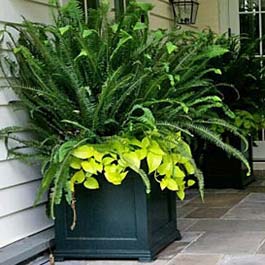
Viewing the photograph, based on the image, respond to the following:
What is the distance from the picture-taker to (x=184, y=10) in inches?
232

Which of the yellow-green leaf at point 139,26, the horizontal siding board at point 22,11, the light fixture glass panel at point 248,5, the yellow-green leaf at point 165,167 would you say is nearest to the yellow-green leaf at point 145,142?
the yellow-green leaf at point 165,167

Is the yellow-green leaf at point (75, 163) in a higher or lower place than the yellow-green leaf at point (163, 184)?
higher

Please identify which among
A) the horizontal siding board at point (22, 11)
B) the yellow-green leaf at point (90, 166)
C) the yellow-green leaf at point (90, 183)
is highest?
the horizontal siding board at point (22, 11)

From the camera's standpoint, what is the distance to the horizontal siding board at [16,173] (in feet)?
10.2

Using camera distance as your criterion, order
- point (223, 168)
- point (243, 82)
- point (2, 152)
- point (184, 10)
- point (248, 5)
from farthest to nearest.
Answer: point (248, 5)
point (184, 10)
point (223, 168)
point (243, 82)
point (2, 152)

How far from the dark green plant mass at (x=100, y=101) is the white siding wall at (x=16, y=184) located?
0.23ft

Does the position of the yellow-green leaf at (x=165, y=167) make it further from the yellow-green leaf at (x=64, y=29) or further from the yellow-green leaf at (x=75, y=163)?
the yellow-green leaf at (x=64, y=29)

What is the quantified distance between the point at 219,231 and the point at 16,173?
1272 mm

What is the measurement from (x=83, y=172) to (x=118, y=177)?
0.57 feet

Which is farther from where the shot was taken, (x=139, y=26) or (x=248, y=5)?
(x=248, y=5)

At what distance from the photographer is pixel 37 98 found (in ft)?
10.2

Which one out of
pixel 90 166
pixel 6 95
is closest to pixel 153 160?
pixel 90 166

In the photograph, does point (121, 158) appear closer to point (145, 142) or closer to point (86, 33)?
point (145, 142)

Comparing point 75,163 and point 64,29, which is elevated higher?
point 64,29
